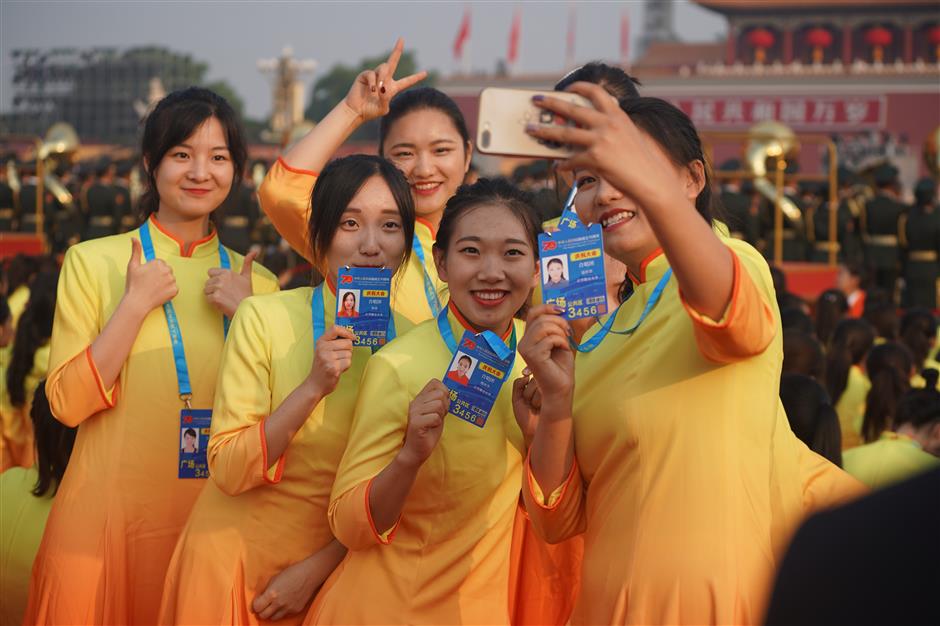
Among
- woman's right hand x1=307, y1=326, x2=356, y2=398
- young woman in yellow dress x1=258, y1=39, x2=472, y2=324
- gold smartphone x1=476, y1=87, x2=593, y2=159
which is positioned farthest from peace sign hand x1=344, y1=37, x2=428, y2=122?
gold smartphone x1=476, y1=87, x2=593, y2=159

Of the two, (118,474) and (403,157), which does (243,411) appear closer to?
(118,474)

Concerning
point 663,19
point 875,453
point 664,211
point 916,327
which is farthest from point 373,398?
point 663,19

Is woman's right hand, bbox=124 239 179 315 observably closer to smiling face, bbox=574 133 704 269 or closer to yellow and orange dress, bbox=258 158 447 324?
yellow and orange dress, bbox=258 158 447 324

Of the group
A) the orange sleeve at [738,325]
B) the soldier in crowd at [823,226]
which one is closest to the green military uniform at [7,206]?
the soldier in crowd at [823,226]

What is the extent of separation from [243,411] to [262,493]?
0.18 m

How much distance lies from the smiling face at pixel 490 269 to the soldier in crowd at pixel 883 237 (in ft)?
36.8

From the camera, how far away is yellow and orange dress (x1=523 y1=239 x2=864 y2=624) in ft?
5.67

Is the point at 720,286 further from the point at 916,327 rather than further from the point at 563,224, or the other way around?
the point at 916,327

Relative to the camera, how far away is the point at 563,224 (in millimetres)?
1842

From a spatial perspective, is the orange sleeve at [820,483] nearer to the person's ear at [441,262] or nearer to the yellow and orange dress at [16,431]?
the person's ear at [441,262]

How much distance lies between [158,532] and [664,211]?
1.75 meters

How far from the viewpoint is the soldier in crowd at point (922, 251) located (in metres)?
12.4

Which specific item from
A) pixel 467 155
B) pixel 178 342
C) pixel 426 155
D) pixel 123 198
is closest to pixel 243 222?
pixel 123 198

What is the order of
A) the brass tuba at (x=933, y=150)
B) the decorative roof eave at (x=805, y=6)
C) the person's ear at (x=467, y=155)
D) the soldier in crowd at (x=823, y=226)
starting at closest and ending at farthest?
the person's ear at (x=467, y=155), the soldier in crowd at (x=823, y=226), the brass tuba at (x=933, y=150), the decorative roof eave at (x=805, y=6)
